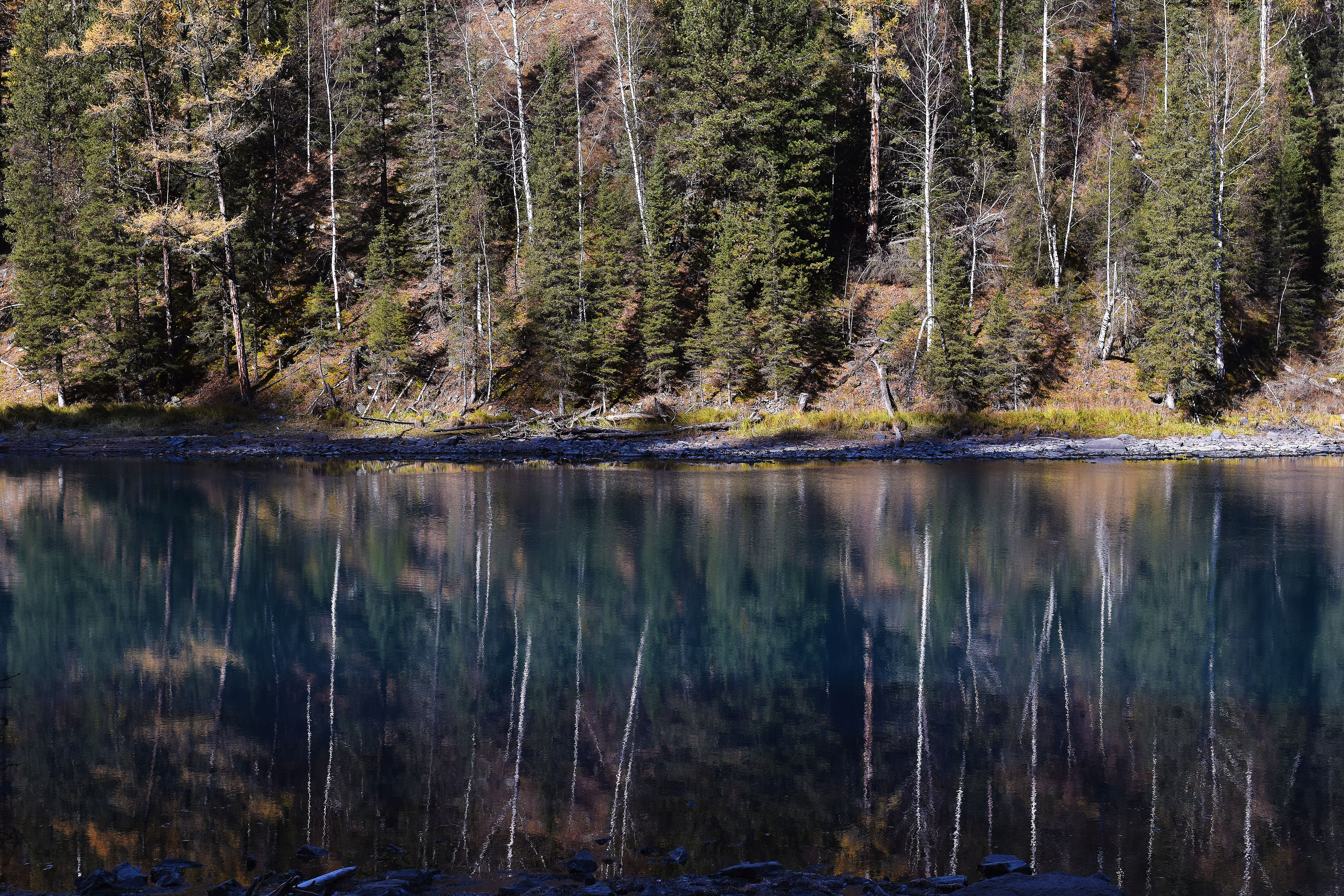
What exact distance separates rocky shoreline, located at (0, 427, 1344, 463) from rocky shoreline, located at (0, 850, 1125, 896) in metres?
25.9

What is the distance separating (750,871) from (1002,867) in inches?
58.9

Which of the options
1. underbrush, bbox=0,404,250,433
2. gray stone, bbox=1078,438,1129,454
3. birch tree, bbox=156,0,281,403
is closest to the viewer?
gray stone, bbox=1078,438,1129,454

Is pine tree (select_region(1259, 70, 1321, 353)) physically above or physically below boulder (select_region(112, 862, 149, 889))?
above

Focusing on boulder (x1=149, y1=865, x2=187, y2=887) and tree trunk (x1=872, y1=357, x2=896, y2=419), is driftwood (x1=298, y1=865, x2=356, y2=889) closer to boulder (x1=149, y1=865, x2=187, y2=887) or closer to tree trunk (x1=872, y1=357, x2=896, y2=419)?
boulder (x1=149, y1=865, x2=187, y2=887)

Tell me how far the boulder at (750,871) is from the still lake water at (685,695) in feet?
1.37

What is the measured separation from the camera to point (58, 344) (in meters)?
40.0

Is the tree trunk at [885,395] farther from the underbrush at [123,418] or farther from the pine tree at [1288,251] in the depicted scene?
the underbrush at [123,418]

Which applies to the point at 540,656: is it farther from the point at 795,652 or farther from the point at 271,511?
the point at 271,511

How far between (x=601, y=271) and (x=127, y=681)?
30.9 metres

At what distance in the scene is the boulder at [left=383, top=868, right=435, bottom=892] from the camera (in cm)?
539

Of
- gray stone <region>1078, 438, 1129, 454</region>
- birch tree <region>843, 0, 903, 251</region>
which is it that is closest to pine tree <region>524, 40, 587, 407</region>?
birch tree <region>843, 0, 903, 251</region>

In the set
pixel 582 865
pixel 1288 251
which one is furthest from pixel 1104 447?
pixel 582 865

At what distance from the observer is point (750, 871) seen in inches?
219

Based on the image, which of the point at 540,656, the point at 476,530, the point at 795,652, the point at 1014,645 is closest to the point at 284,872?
the point at 540,656
